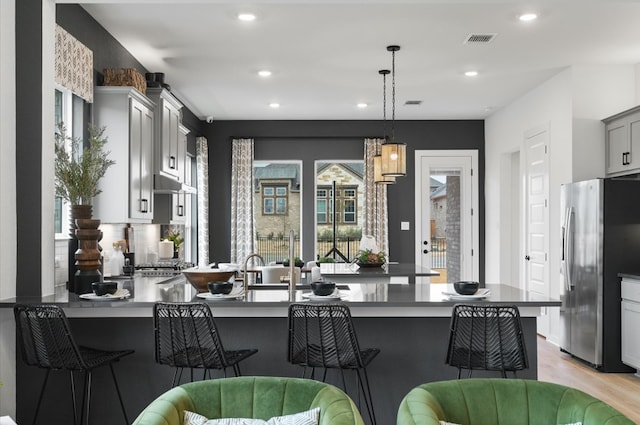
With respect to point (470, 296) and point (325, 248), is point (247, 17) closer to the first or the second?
point (470, 296)

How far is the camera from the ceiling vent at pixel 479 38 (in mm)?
5191

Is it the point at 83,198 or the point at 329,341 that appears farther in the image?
the point at 83,198

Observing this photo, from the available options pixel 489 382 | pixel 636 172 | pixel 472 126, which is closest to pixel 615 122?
pixel 636 172

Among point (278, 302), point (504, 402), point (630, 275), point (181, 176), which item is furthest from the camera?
point (181, 176)

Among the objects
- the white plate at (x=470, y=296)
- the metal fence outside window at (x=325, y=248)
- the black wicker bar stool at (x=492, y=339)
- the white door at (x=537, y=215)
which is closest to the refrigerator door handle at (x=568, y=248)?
the white door at (x=537, y=215)

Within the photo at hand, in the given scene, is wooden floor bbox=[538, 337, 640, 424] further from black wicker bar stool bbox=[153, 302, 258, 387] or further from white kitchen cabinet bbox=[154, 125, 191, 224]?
white kitchen cabinet bbox=[154, 125, 191, 224]

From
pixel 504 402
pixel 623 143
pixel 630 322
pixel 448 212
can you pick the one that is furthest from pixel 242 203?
pixel 504 402

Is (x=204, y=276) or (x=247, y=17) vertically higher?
(x=247, y=17)

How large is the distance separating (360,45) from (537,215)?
121 inches

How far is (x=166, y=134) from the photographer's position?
5695 millimetres

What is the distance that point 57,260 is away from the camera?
4.32 meters

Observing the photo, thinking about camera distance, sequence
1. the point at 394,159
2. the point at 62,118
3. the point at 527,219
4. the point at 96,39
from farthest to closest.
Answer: the point at 527,219, the point at 394,159, the point at 96,39, the point at 62,118

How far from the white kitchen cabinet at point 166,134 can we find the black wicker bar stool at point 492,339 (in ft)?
10.8

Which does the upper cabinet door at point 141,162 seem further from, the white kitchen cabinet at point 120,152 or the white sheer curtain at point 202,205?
the white sheer curtain at point 202,205
